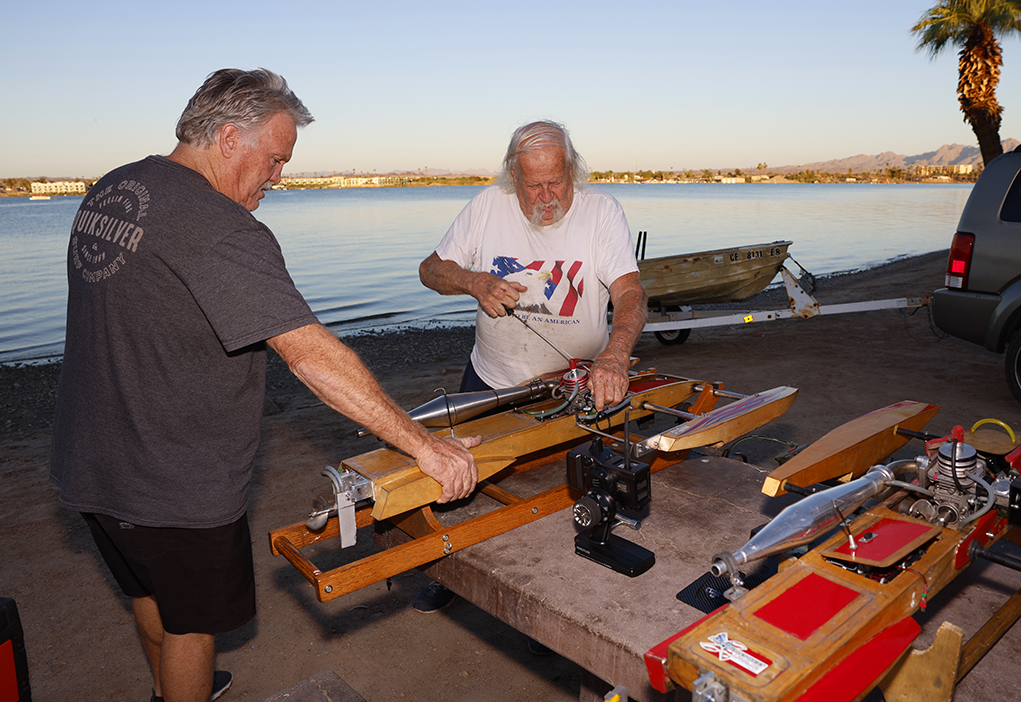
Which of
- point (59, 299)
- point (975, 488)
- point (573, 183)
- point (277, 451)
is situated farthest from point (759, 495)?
point (59, 299)

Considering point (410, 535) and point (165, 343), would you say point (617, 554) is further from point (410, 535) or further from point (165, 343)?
point (165, 343)

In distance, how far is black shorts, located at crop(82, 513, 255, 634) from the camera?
221 cm

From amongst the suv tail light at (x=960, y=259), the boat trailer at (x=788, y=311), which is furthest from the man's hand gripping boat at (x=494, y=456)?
the boat trailer at (x=788, y=311)

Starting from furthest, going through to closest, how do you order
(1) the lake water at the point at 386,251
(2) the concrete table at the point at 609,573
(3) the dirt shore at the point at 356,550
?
(1) the lake water at the point at 386,251 → (3) the dirt shore at the point at 356,550 → (2) the concrete table at the point at 609,573

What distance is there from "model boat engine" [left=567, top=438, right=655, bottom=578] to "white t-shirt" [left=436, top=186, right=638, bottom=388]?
1.46 meters

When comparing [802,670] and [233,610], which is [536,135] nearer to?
[233,610]

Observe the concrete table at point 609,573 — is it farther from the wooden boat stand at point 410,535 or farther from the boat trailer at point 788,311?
the boat trailer at point 788,311

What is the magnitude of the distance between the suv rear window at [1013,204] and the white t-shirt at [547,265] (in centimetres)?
489

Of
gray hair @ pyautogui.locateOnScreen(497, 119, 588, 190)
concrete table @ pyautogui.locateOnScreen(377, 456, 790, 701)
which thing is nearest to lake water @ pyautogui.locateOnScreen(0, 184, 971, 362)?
gray hair @ pyautogui.locateOnScreen(497, 119, 588, 190)

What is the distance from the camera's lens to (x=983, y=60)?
22156 millimetres

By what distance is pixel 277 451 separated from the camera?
6.59 meters

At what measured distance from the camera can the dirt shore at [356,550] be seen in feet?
11.1

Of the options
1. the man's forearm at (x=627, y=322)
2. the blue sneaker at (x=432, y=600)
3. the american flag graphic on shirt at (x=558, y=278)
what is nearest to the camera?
the man's forearm at (x=627, y=322)

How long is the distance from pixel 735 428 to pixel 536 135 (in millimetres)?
1763
